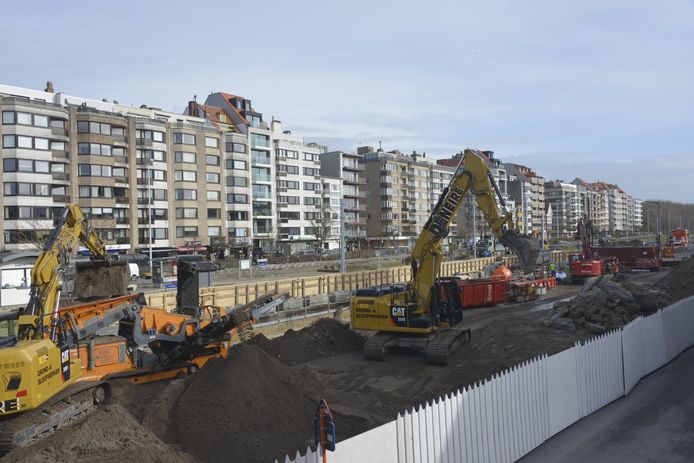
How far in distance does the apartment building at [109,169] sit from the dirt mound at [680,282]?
1719 inches

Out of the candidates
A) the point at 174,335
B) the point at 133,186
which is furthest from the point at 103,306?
the point at 133,186

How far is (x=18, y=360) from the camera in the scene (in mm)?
9828

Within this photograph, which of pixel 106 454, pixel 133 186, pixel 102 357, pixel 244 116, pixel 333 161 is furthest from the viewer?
pixel 333 161

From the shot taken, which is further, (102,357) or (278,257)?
(278,257)

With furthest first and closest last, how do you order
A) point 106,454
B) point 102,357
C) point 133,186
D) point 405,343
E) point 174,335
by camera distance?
point 133,186
point 405,343
point 174,335
point 102,357
point 106,454

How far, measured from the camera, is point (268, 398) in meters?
12.2

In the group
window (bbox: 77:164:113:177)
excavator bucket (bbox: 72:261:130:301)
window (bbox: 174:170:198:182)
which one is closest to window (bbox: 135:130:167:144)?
window (bbox: 174:170:198:182)

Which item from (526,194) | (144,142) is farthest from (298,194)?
(526,194)

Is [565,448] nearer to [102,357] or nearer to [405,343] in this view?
[405,343]

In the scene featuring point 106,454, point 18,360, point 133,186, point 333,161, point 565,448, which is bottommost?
point 565,448

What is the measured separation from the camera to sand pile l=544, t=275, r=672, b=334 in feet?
79.2

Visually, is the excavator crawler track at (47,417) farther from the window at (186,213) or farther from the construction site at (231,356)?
the window at (186,213)

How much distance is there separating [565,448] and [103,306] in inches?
427

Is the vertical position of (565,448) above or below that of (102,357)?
below
